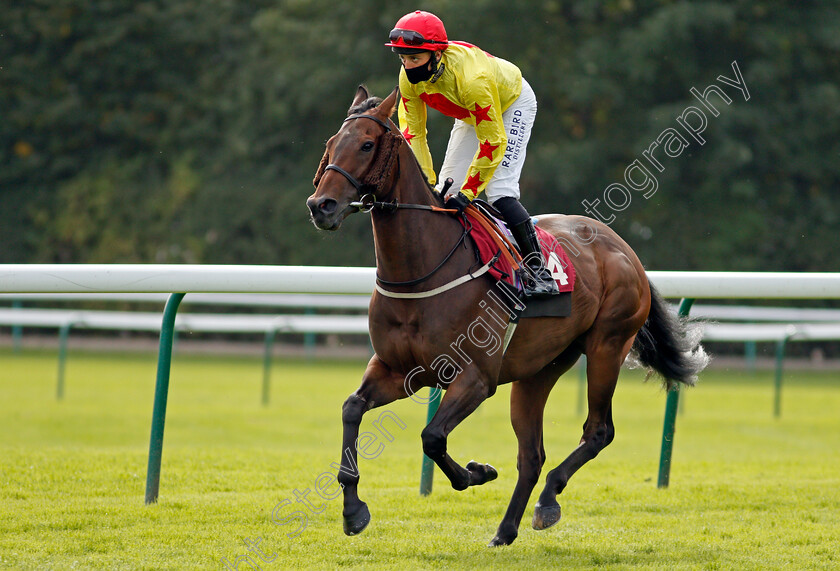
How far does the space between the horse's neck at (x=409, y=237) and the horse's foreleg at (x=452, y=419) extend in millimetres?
490

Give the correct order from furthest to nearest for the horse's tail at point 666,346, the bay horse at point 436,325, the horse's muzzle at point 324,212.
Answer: the horse's tail at point 666,346, the bay horse at point 436,325, the horse's muzzle at point 324,212

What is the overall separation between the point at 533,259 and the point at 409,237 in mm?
730

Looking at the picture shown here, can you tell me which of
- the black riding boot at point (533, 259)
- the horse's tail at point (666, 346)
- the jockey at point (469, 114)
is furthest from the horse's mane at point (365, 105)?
the horse's tail at point (666, 346)

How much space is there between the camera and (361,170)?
380cm

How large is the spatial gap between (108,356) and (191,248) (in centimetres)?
425

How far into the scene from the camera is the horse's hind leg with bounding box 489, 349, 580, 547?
4.56 m

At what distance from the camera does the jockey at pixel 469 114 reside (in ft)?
13.6

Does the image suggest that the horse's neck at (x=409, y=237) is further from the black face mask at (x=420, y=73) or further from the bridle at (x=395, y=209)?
the black face mask at (x=420, y=73)

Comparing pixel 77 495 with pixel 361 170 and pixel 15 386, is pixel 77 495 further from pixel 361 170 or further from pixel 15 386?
pixel 15 386

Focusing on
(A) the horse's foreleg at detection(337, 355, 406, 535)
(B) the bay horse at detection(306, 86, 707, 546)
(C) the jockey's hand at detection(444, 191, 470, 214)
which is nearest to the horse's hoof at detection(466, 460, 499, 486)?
(B) the bay horse at detection(306, 86, 707, 546)

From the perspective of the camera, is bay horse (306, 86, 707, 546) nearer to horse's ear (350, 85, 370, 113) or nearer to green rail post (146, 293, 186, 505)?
horse's ear (350, 85, 370, 113)

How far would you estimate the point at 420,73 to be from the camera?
4.19 m

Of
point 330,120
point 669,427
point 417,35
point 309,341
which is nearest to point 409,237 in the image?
point 417,35

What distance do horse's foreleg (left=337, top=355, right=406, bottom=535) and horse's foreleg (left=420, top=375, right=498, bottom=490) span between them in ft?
0.73
